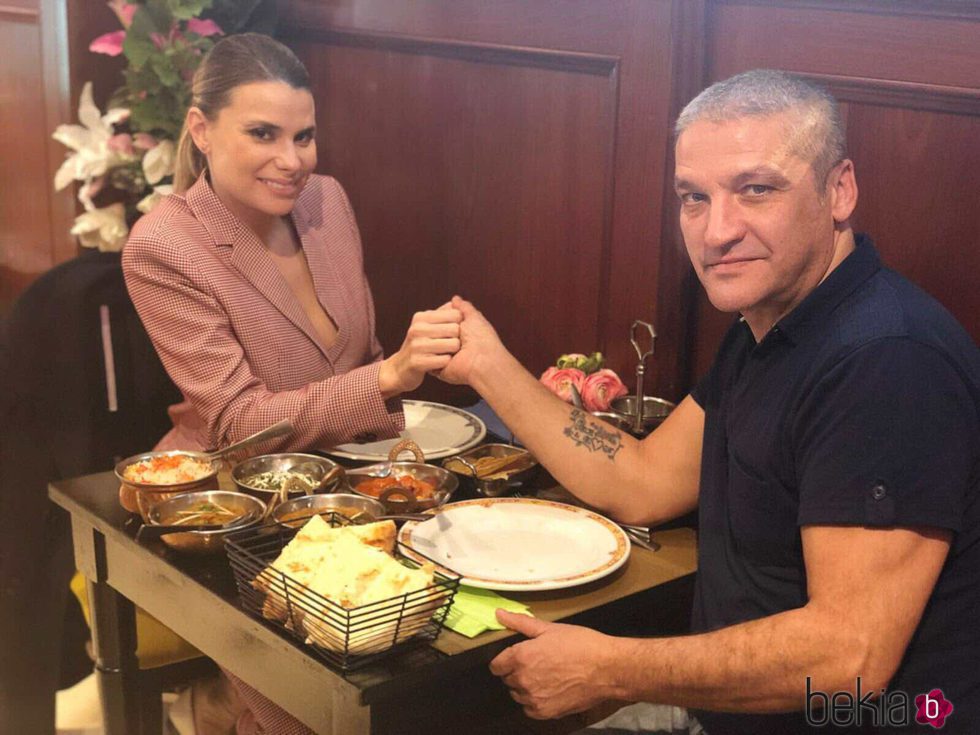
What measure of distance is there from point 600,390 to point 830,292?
866 millimetres

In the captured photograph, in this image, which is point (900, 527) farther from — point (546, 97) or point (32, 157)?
point (32, 157)

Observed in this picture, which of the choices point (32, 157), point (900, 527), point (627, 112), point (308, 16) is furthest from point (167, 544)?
point (32, 157)

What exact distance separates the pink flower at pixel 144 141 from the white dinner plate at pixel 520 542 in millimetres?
1846

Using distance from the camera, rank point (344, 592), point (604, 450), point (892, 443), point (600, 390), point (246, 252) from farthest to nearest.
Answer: point (246, 252) → point (600, 390) → point (604, 450) → point (344, 592) → point (892, 443)

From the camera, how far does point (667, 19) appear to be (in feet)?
8.61

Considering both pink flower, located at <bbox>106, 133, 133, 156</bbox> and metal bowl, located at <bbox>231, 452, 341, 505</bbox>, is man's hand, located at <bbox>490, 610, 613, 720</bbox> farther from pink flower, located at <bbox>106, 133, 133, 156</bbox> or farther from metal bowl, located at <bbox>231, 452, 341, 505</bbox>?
pink flower, located at <bbox>106, 133, 133, 156</bbox>

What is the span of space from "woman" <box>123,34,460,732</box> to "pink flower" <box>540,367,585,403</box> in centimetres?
32

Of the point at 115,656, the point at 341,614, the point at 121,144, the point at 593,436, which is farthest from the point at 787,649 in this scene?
the point at 121,144

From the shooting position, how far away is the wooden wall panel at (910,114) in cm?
219

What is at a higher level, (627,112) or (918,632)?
(627,112)

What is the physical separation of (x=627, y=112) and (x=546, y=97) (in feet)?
0.93

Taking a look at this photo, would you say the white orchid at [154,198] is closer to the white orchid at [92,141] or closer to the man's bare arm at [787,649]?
the white orchid at [92,141]

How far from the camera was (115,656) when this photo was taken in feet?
7.50

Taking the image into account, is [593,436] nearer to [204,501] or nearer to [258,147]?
[204,501]
